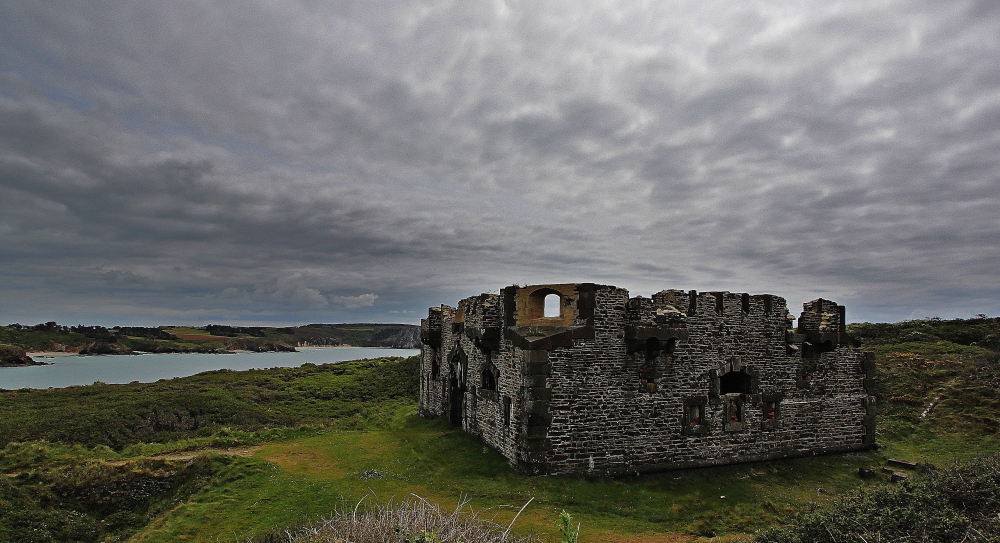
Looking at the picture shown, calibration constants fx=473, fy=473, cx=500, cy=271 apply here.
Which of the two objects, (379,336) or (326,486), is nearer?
(326,486)

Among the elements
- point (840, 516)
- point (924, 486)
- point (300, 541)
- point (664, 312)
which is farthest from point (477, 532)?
point (664, 312)

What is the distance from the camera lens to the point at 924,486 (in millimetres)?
7551

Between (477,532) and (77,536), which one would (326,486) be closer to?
(77,536)

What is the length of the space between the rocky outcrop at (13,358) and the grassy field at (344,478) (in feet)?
116

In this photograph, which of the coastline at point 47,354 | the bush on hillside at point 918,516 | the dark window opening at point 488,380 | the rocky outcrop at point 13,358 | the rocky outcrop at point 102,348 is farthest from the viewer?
the rocky outcrop at point 102,348

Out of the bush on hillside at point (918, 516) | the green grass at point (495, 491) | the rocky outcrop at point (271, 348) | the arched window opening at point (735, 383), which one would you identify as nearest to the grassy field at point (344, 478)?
the green grass at point (495, 491)

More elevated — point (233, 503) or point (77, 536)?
point (233, 503)

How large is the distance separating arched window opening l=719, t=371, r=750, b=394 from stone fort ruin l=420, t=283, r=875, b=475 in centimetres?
4

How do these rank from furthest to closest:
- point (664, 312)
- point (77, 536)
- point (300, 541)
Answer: point (664, 312) → point (77, 536) → point (300, 541)

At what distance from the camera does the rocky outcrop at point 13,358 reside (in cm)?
4819

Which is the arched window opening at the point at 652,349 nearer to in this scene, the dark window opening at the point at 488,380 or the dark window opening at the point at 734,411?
the dark window opening at the point at 734,411

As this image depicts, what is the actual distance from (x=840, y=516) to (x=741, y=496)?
6.92 meters

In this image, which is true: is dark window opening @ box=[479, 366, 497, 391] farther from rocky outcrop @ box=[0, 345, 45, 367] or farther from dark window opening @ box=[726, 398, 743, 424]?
rocky outcrop @ box=[0, 345, 45, 367]

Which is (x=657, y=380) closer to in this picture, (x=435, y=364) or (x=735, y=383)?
(x=735, y=383)
